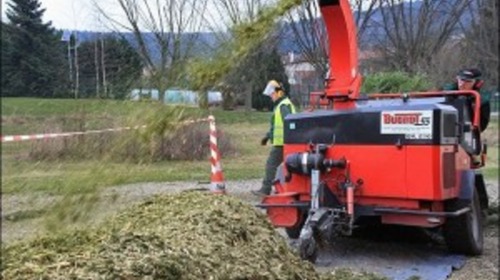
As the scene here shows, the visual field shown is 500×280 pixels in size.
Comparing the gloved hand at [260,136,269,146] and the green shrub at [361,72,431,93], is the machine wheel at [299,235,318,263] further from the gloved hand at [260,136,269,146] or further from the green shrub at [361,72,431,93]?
the gloved hand at [260,136,269,146]

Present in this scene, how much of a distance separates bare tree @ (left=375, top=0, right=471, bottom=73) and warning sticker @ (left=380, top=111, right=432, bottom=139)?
0.88m

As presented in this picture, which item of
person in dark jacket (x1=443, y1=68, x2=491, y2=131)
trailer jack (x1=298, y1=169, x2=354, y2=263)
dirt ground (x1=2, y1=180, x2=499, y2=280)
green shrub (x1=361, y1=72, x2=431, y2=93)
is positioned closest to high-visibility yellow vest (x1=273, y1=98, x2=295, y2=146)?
dirt ground (x1=2, y1=180, x2=499, y2=280)

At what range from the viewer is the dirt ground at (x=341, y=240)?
5301 mm

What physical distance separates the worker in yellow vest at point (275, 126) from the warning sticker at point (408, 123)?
208cm

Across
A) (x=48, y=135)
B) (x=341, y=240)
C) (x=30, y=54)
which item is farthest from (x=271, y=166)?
(x=30, y=54)

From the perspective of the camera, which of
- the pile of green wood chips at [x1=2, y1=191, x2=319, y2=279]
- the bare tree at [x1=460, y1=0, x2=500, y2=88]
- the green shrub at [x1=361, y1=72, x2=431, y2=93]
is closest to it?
the pile of green wood chips at [x1=2, y1=191, x2=319, y2=279]

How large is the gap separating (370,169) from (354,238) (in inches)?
55.4

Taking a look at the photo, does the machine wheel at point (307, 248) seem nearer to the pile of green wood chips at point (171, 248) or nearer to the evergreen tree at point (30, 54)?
the pile of green wood chips at point (171, 248)

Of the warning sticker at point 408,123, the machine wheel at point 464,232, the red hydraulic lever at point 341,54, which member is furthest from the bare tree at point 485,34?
the machine wheel at point 464,232

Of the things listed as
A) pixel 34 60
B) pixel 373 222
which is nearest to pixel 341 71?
pixel 373 222

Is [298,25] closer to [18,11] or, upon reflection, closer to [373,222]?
[373,222]

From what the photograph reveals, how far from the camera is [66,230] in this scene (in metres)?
4.77

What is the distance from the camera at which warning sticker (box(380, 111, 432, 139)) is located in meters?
6.03

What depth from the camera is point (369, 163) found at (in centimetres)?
630
